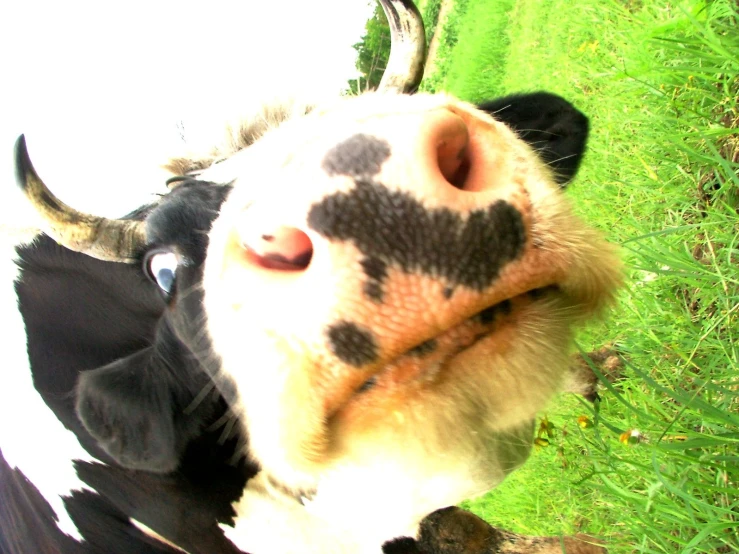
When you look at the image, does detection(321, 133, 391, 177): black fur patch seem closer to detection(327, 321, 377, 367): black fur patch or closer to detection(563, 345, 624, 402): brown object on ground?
detection(327, 321, 377, 367): black fur patch

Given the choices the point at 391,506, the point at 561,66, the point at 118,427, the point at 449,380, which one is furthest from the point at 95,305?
the point at 561,66

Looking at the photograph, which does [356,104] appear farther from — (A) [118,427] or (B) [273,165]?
(A) [118,427]

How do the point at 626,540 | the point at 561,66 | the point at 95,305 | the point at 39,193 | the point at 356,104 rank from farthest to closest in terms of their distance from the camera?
the point at 561,66 < the point at 626,540 < the point at 95,305 < the point at 39,193 < the point at 356,104

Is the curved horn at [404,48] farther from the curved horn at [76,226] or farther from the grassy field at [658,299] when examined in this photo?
the curved horn at [76,226]

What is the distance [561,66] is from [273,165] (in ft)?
14.1

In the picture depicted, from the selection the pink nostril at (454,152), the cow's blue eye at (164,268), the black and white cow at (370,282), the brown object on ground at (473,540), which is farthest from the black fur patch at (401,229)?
the brown object on ground at (473,540)

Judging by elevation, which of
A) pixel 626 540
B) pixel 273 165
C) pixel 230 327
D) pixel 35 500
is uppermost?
pixel 273 165

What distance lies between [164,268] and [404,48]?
1.19m

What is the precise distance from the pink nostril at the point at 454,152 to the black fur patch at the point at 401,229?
12cm

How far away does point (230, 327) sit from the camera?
1.10 m

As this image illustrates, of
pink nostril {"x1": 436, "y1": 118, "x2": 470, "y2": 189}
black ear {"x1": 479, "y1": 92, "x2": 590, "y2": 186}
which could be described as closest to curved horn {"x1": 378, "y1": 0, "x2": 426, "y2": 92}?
black ear {"x1": 479, "y1": 92, "x2": 590, "y2": 186}

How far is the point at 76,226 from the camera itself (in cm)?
171

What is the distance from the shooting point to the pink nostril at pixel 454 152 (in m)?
1.03

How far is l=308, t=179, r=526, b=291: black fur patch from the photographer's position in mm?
954
